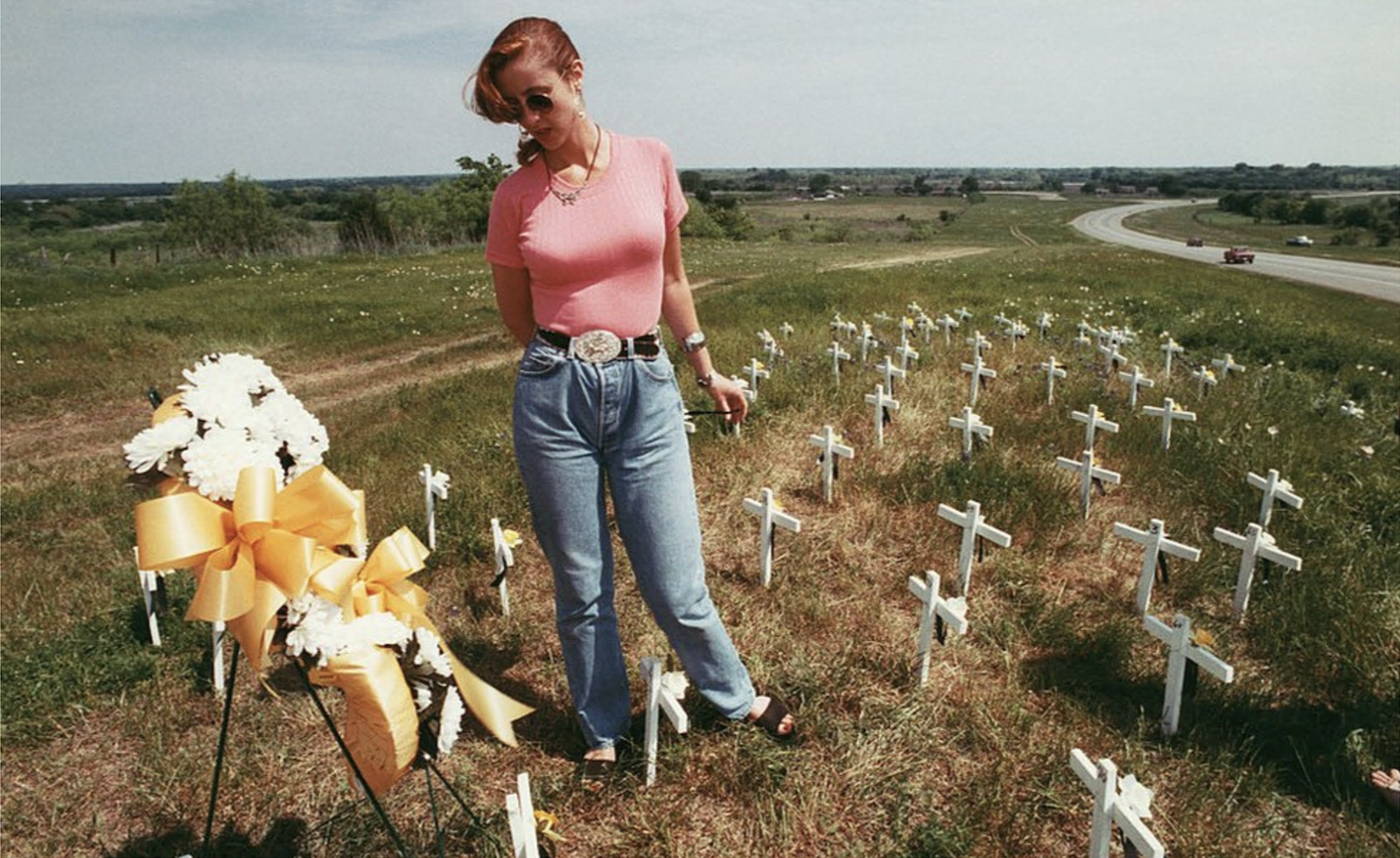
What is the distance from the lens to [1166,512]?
4551mm

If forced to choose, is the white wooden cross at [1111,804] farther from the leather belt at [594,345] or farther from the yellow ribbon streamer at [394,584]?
the leather belt at [594,345]

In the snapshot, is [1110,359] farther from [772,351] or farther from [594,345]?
[594,345]

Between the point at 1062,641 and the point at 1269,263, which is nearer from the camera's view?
the point at 1062,641

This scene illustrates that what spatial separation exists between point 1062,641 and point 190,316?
1387 centimetres

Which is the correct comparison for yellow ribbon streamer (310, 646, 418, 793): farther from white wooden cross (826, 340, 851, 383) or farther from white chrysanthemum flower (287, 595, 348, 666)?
white wooden cross (826, 340, 851, 383)

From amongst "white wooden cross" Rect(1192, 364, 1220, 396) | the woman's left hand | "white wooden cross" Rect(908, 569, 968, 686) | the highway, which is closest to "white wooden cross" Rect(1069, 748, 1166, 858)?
"white wooden cross" Rect(908, 569, 968, 686)

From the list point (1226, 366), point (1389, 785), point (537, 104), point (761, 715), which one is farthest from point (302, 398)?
point (1389, 785)

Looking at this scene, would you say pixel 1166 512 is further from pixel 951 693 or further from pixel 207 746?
pixel 207 746

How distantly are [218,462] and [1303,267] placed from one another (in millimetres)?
40233

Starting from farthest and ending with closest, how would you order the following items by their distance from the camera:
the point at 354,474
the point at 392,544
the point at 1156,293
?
the point at 1156,293 < the point at 354,474 < the point at 392,544

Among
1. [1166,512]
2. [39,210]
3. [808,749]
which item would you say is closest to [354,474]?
[808,749]

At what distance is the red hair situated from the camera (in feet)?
6.61

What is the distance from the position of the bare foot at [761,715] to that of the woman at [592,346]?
9.7 inches

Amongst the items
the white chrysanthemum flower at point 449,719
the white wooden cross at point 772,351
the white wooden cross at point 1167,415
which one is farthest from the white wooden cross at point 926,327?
the white chrysanthemum flower at point 449,719
